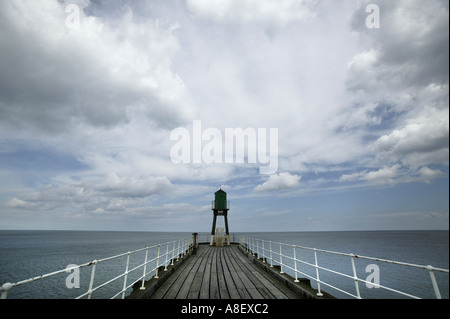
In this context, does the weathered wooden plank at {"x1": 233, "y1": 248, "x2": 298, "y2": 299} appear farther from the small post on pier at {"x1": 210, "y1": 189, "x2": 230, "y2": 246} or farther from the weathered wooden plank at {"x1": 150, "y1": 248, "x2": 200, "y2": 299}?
the small post on pier at {"x1": 210, "y1": 189, "x2": 230, "y2": 246}

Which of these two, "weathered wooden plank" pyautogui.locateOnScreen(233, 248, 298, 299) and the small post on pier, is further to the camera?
the small post on pier

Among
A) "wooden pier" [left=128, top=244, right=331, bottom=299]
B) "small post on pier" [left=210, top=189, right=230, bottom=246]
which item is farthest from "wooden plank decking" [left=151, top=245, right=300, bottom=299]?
"small post on pier" [left=210, top=189, right=230, bottom=246]

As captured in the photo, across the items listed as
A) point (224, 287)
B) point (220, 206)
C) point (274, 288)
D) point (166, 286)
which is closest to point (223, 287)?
point (224, 287)

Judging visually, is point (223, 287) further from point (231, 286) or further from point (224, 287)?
point (231, 286)

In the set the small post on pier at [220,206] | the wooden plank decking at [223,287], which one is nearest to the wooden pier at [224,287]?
the wooden plank decking at [223,287]

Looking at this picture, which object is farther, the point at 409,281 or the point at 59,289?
the point at 409,281

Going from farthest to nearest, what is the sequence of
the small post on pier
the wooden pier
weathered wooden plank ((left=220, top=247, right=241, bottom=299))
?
the small post on pier, weathered wooden plank ((left=220, top=247, right=241, bottom=299)), the wooden pier

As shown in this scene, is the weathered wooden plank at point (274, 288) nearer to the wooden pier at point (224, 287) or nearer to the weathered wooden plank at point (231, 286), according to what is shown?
the wooden pier at point (224, 287)
